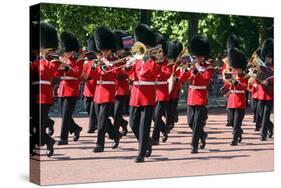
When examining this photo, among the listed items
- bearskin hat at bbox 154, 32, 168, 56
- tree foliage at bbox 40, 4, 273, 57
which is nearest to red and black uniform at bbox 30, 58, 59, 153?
tree foliage at bbox 40, 4, 273, 57

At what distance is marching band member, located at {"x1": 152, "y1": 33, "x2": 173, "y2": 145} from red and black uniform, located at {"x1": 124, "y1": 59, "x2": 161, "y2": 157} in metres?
0.25

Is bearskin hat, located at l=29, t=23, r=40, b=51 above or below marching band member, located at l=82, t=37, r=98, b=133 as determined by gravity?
above

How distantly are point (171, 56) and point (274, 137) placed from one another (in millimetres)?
2434

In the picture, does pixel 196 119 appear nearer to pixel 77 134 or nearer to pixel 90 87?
pixel 90 87

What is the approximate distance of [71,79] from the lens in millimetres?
10227

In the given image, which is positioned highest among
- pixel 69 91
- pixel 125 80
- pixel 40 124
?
pixel 125 80

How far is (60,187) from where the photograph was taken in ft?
31.6

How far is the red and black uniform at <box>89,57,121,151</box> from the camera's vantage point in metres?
10.4

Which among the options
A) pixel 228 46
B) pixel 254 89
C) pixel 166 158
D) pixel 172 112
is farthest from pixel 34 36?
pixel 254 89

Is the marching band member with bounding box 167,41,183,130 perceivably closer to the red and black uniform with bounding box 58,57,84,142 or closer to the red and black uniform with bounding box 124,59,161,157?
the red and black uniform with bounding box 124,59,161,157

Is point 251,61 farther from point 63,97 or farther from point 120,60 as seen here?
point 63,97

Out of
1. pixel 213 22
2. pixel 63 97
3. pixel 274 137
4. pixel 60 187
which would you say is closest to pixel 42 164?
pixel 60 187

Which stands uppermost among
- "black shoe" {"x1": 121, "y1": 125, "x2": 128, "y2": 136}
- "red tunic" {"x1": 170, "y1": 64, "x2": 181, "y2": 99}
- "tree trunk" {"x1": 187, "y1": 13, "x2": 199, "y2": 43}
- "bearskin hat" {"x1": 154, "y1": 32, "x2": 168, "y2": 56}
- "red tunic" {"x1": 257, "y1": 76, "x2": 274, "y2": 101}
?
"tree trunk" {"x1": 187, "y1": 13, "x2": 199, "y2": 43}

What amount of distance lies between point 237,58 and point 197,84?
3.17 ft
